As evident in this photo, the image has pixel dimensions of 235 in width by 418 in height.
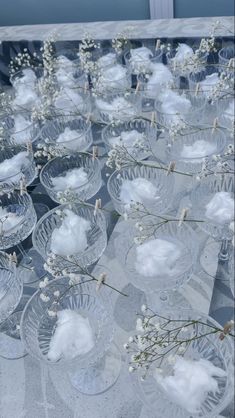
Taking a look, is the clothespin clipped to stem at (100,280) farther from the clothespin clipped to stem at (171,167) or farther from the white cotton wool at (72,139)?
the white cotton wool at (72,139)

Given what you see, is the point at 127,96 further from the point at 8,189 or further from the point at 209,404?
the point at 209,404

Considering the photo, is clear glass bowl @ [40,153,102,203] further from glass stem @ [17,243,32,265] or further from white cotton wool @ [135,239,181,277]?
white cotton wool @ [135,239,181,277]

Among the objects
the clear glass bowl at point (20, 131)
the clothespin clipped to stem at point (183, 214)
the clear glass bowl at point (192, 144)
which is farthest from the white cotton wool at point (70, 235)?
the clear glass bowl at point (20, 131)

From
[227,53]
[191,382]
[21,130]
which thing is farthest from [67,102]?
[191,382]

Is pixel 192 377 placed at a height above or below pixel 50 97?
below

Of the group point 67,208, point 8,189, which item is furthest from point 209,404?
point 8,189

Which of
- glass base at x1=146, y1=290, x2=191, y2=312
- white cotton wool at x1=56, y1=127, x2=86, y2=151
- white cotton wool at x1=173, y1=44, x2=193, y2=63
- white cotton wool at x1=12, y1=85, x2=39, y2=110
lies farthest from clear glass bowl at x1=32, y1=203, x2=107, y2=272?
white cotton wool at x1=173, y1=44, x2=193, y2=63
